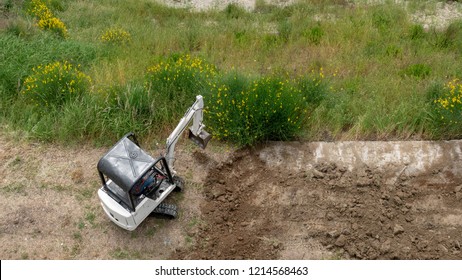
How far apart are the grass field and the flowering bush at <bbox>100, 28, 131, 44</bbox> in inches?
1.1

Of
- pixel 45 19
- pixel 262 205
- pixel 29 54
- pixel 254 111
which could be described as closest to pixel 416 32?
pixel 254 111

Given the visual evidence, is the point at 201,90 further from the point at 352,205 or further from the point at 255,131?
the point at 352,205

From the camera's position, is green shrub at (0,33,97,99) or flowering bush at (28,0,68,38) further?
flowering bush at (28,0,68,38)

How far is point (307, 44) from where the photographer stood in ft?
35.5

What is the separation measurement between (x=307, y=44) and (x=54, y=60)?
5.83 meters

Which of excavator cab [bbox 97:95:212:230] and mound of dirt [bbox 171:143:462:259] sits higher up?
excavator cab [bbox 97:95:212:230]

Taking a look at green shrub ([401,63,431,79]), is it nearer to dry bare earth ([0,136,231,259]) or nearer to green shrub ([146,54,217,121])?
green shrub ([146,54,217,121])

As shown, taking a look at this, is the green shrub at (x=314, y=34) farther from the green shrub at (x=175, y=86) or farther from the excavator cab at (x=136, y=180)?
the excavator cab at (x=136, y=180)

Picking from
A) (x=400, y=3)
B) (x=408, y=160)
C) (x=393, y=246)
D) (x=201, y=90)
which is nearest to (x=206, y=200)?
(x=201, y=90)

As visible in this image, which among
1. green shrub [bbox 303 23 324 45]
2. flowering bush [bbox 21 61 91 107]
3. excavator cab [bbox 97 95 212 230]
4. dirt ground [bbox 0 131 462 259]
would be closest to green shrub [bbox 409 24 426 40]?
green shrub [bbox 303 23 324 45]

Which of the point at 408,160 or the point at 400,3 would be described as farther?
the point at 400,3

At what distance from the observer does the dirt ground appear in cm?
640

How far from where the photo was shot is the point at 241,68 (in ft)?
31.5

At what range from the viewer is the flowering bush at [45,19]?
431 inches
